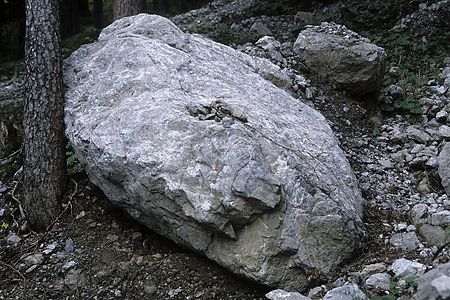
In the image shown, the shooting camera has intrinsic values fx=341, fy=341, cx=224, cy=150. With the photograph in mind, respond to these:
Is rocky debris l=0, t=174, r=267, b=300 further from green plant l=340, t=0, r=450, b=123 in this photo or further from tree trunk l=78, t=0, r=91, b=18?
tree trunk l=78, t=0, r=91, b=18

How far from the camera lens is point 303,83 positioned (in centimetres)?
512

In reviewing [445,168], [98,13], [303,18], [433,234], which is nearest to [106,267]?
[433,234]

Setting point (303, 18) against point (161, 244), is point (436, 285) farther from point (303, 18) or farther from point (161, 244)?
point (303, 18)

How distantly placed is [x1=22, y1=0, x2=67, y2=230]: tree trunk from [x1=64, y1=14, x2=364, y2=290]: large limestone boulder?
1.00ft

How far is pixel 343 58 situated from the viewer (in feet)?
16.8

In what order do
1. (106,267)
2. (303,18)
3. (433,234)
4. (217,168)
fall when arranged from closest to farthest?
1. (217,168)
2. (433,234)
3. (106,267)
4. (303,18)

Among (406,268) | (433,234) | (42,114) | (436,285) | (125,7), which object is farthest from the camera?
(125,7)

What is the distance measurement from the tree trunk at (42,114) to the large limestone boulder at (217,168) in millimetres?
305

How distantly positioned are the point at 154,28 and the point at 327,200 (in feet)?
9.09

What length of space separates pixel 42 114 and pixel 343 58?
414 cm

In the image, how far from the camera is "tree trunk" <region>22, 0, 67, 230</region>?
12.0 feet

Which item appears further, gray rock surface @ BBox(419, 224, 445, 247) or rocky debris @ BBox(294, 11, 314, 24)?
rocky debris @ BBox(294, 11, 314, 24)

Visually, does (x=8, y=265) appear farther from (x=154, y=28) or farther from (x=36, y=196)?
(x=154, y=28)

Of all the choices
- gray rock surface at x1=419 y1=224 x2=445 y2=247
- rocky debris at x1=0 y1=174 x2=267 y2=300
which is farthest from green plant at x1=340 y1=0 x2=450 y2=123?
rocky debris at x1=0 y1=174 x2=267 y2=300
